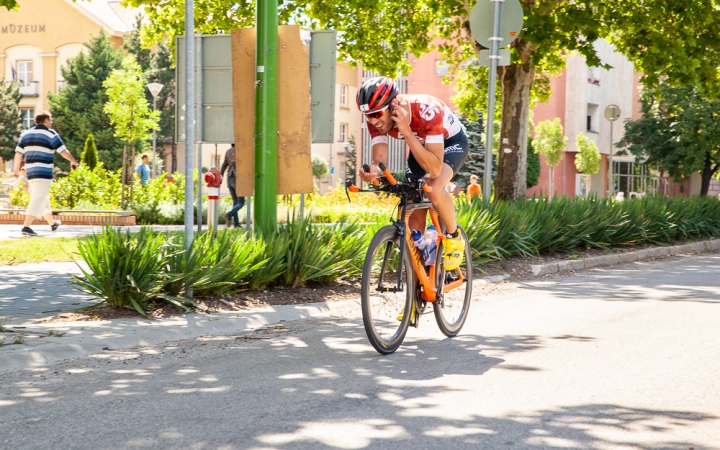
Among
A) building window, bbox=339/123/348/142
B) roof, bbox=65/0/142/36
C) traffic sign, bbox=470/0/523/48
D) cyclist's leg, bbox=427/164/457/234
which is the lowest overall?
cyclist's leg, bbox=427/164/457/234

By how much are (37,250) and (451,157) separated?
758cm

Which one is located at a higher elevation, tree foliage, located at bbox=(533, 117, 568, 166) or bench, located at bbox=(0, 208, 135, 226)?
tree foliage, located at bbox=(533, 117, 568, 166)

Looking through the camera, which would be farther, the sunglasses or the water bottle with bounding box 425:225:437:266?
the water bottle with bounding box 425:225:437:266

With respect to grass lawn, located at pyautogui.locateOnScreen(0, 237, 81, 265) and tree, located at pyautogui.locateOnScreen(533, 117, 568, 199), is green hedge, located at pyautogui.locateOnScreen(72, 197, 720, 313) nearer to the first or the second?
grass lawn, located at pyautogui.locateOnScreen(0, 237, 81, 265)

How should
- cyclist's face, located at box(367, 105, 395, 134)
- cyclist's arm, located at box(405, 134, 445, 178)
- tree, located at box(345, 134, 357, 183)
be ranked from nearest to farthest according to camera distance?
1. cyclist's face, located at box(367, 105, 395, 134)
2. cyclist's arm, located at box(405, 134, 445, 178)
3. tree, located at box(345, 134, 357, 183)

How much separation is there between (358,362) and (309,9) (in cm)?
1424

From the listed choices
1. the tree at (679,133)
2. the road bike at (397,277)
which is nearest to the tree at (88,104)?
the tree at (679,133)

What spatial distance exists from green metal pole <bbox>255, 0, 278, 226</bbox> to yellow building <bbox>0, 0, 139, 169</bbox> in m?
56.1

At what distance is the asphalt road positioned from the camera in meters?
4.14

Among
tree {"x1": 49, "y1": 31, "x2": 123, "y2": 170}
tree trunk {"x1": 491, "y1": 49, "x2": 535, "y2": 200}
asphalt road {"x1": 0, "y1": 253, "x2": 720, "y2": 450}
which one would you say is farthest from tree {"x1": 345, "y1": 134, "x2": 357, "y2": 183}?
asphalt road {"x1": 0, "y1": 253, "x2": 720, "y2": 450}

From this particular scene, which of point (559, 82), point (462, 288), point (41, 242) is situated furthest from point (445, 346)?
point (559, 82)

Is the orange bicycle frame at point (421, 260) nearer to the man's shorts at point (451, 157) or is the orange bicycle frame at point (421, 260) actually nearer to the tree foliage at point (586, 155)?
the man's shorts at point (451, 157)

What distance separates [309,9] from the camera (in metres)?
19.1

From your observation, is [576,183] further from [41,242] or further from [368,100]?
[368,100]
